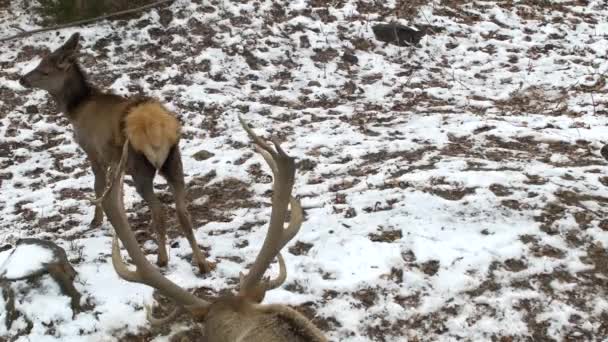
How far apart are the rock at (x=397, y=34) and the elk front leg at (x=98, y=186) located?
6.09 meters

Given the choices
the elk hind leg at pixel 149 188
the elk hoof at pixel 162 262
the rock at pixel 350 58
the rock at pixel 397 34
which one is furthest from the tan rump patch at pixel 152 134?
the rock at pixel 397 34

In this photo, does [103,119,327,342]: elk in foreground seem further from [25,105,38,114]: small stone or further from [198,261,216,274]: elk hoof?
[25,105,38,114]: small stone

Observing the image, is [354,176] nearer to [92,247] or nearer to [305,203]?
[305,203]

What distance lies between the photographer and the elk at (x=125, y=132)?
5496 mm

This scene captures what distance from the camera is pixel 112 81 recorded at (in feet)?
32.6

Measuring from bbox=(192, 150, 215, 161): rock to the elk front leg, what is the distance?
1599 mm

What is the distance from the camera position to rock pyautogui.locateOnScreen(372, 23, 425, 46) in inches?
436

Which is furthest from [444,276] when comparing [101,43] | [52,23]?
[52,23]

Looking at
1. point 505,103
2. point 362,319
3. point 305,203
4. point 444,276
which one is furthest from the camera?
point 505,103

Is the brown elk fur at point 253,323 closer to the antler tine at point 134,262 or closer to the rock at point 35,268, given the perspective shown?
the antler tine at point 134,262

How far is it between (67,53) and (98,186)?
1.58 metres

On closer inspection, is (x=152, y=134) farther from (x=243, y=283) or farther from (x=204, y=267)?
(x=243, y=283)

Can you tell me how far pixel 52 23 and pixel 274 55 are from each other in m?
3.95

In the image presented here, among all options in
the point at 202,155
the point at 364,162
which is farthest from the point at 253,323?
the point at 202,155
